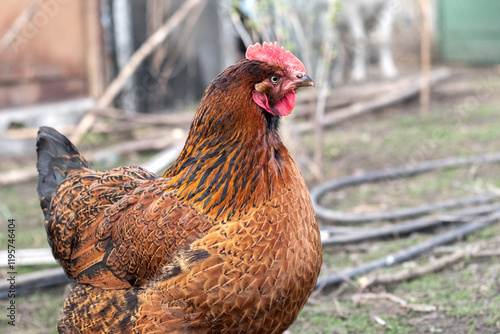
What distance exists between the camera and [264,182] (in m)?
2.28

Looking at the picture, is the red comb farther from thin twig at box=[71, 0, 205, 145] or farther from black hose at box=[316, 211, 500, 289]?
thin twig at box=[71, 0, 205, 145]

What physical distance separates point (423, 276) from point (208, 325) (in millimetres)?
2124

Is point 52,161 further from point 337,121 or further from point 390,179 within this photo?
point 337,121

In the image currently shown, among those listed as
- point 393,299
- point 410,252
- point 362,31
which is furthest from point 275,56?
point 362,31

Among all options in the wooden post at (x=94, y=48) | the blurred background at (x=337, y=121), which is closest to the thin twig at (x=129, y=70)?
the blurred background at (x=337, y=121)

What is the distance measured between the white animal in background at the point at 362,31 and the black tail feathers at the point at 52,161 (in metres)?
8.64

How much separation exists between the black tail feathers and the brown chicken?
0.73 meters

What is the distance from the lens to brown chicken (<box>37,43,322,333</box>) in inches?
85.0

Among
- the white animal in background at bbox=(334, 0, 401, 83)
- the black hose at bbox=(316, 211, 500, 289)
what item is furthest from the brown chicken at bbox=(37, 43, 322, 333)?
the white animal in background at bbox=(334, 0, 401, 83)

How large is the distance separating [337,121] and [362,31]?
4094mm

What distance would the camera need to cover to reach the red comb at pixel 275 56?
229 centimetres

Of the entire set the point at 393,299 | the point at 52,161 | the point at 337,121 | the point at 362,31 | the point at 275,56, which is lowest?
the point at 393,299

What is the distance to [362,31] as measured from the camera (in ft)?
37.6

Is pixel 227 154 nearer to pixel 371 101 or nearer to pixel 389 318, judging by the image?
pixel 389 318
